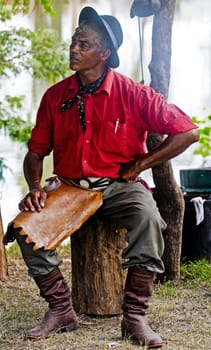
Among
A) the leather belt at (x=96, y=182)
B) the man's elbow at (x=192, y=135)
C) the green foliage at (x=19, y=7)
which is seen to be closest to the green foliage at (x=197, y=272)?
the leather belt at (x=96, y=182)

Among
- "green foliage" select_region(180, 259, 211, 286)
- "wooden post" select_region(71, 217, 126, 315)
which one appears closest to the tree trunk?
"green foliage" select_region(180, 259, 211, 286)

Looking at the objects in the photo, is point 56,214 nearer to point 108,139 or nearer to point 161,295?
point 108,139

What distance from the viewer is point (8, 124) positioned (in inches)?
297

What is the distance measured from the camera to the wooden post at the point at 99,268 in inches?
153

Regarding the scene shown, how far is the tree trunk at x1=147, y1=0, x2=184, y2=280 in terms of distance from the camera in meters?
4.62

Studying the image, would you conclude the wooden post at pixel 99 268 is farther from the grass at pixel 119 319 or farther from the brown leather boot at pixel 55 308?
the brown leather boot at pixel 55 308

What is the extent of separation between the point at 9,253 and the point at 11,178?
3.56 meters

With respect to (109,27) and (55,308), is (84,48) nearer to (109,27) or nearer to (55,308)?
(109,27)

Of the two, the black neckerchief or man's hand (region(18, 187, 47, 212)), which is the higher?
the black neckerchief

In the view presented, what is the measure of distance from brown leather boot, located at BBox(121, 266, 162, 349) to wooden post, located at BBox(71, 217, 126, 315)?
0.46 metres

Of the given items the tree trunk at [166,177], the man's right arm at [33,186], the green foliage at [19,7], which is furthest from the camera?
the green foliage at [19,7]

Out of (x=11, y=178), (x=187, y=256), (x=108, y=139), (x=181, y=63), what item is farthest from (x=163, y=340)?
(x=181, y=63)

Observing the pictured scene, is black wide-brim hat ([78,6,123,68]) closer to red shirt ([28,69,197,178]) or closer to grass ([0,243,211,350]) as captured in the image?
red shirt ([28,69,197,178])

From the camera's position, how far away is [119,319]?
390 cm
